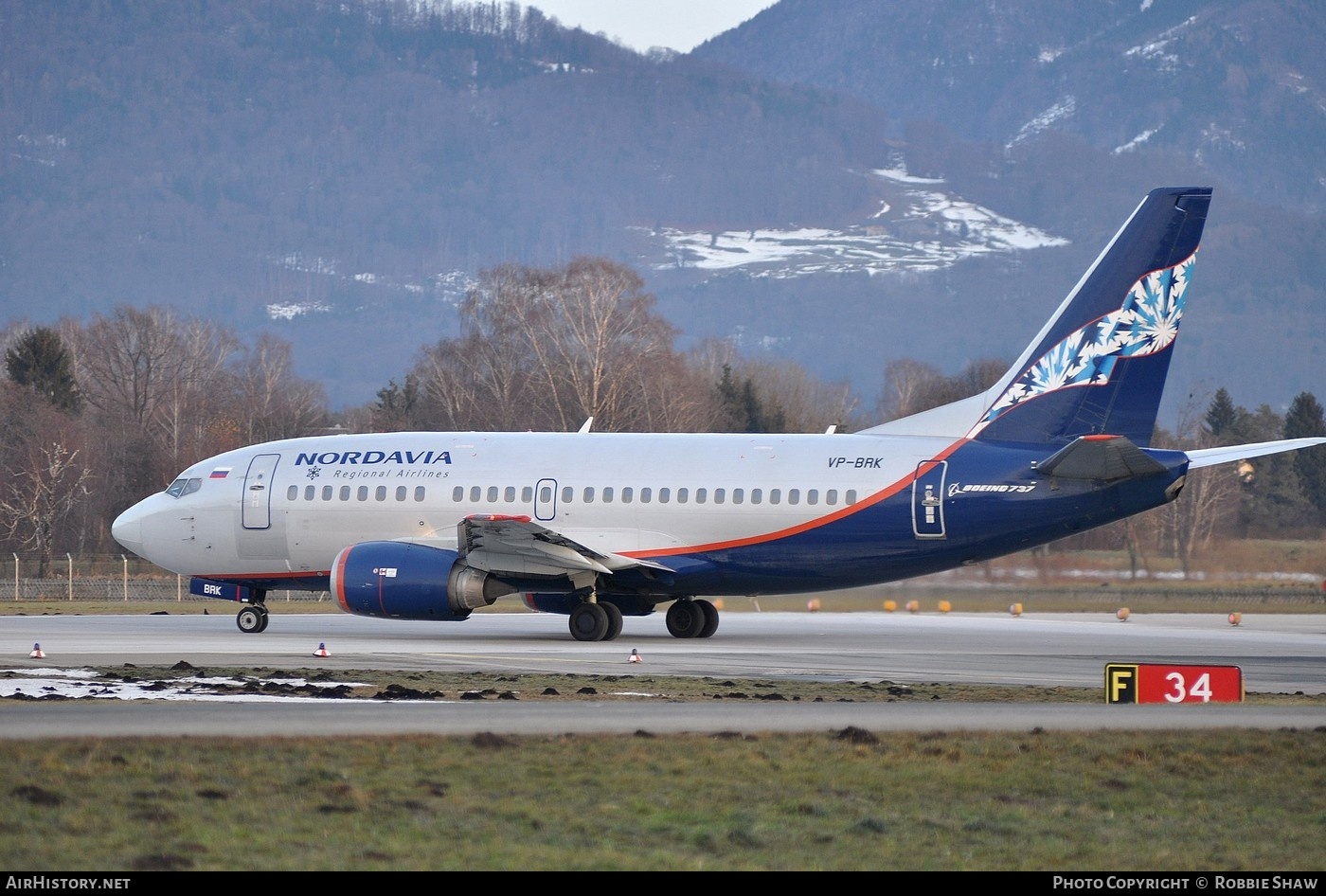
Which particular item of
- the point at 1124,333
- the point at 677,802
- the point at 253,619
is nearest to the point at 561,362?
the point at 253,619

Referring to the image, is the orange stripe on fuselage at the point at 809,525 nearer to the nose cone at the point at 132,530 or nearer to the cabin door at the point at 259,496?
the cabin door at the point at 259,496

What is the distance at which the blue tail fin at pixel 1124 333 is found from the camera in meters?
30.0

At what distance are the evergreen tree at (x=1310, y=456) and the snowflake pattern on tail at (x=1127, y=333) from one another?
24375mm

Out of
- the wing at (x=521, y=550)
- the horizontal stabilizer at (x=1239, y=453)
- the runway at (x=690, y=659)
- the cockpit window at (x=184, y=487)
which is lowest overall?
the runway at (x=690, y=659)

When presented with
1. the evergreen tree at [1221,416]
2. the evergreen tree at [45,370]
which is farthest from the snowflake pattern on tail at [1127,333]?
the evergreen tree at [1221,416]

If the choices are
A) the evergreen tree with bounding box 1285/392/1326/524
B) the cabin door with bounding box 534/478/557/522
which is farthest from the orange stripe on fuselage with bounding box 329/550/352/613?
the evergreen tree with bounding box 1285/392/1326/524

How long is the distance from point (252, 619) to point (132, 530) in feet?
12.8

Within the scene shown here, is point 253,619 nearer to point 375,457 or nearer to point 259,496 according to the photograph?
point 259,496

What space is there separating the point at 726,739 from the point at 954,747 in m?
2.08

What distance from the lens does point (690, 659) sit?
2683 cm

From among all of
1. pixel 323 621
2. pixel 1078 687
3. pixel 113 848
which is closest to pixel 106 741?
pixel 113 848

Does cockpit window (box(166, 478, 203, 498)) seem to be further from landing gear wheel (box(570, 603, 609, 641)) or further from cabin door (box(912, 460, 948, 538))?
cabin door (box(912, 460, 948, 538))

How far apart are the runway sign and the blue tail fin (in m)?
10.5

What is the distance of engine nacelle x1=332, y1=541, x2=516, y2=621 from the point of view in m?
29.8
